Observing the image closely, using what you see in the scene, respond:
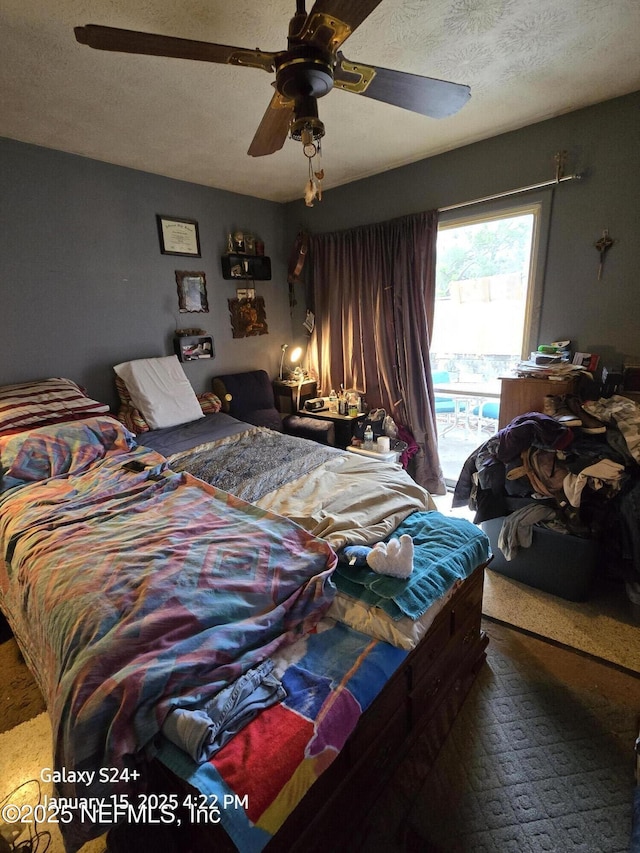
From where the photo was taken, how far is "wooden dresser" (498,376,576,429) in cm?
227

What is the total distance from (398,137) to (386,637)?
2.84 meters

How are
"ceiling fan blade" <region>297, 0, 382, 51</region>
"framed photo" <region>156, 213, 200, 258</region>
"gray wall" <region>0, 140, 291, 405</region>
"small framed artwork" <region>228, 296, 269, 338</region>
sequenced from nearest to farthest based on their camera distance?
"ceiling fan blade" <region>297, 0, 382, 51</region> < "gray wall" <region>0, 140, 291, 405</region> < "framed photo" <region>156, 213, 200, 258</region> < "small framed artwork" <region>228, 296, 269, 338</region>

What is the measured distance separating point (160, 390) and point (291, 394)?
1.25m

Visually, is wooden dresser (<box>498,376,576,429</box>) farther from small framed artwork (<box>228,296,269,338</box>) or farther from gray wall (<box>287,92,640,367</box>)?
small framed artwork (<box>228,296,269,338</box>)

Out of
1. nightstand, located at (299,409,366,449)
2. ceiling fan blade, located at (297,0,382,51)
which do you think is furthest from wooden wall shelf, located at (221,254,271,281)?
ceiling fan blade, located at (297,0,382,51)

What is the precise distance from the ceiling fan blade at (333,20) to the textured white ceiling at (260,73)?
1.86 ft

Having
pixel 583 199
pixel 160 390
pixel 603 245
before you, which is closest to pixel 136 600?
pixel 160 390

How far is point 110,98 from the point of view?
1.91m

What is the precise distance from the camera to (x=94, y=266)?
2.71 m

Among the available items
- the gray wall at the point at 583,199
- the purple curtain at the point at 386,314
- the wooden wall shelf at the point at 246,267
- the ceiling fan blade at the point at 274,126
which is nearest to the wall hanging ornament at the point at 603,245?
the gray wall at the point at 583,199

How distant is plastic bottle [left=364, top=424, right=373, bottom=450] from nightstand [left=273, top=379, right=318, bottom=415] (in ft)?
2.54

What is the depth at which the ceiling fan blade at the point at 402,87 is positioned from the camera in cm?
120

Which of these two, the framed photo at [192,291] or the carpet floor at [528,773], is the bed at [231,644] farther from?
the framed photo at [192,291]

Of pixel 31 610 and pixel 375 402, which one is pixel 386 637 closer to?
pixel 31 610
